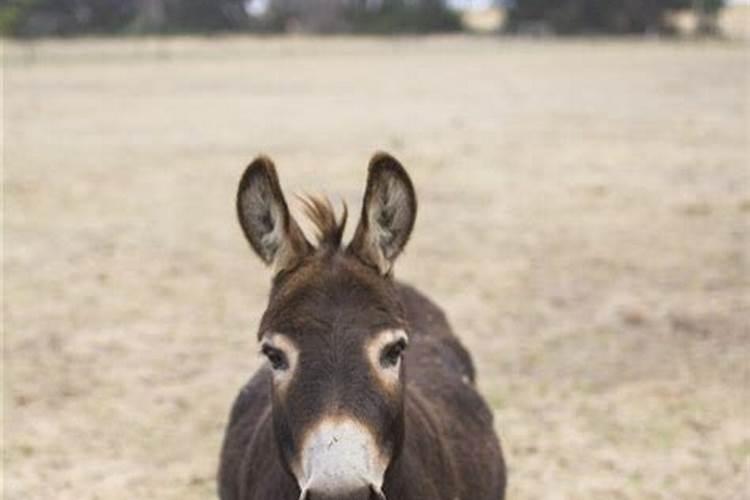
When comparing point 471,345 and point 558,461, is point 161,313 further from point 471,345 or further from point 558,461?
point 558,461

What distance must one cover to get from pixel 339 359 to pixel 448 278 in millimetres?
7568

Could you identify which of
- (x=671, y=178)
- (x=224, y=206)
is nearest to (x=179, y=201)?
(x=224, y=206)

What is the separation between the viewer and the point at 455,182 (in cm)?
1680

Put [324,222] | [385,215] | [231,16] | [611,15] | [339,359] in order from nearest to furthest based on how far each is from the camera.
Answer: [339,359]
[385,215]
[324,222]
[611,15]
[231,16]

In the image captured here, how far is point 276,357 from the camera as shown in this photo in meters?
3.58

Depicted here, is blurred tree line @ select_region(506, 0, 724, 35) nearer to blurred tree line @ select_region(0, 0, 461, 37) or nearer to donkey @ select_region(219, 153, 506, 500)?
blurred tree line @ select_region(0, 0, 461, 37)

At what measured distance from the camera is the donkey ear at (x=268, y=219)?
3.72 metres

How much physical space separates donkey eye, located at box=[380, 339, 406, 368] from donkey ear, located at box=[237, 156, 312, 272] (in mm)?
469

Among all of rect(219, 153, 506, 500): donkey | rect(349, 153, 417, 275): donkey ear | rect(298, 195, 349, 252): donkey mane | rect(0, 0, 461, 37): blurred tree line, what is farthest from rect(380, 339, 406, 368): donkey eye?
rect(0, 0, 461, 37): blurred tree line

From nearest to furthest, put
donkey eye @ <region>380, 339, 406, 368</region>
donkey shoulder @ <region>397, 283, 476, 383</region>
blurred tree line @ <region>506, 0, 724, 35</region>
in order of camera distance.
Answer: donkey eye @ <region>380, 339, 406, 368</region> < donkey shoulder @ <region>397, 283, 476, 383</region> < blurred tree line @ <region>506, 0, 724, 35</region>

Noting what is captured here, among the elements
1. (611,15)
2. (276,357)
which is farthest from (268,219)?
(611,15)

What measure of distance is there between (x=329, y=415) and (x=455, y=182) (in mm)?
13619

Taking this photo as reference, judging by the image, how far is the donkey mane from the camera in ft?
12.6

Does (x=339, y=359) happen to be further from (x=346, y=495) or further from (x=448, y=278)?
(x=448, y=278)
